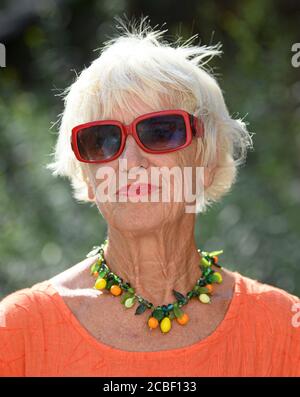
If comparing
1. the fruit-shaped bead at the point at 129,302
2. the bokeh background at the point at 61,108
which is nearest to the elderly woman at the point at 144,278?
the fruit-shaped bead at the point at 129,302

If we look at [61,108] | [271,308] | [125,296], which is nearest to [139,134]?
[125,296]

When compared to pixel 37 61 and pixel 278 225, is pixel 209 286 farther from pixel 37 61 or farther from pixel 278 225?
pixel 37 61

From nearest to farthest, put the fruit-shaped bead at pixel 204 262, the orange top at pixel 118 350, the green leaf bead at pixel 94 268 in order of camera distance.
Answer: the orange top at pixel 118 350, the green leaf bead at pixel 94 268, the fruit-shaped bead at pixel 204 262

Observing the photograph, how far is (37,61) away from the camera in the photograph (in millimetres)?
5445

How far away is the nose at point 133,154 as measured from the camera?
2.50 meters

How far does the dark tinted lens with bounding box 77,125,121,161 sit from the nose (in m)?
0.03

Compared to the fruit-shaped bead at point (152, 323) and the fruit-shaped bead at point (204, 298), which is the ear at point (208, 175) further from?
the fruit-shaped bead at point (152, 323)

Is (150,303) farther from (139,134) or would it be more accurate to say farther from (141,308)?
(139,134)

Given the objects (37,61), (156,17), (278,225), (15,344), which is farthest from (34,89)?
(15,344)

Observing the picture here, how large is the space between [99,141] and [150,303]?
0.60 metres

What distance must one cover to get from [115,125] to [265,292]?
2.72 ft

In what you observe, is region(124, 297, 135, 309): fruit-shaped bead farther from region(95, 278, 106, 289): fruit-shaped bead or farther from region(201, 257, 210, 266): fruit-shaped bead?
region(201, 257, 210, 266): fruit-shaped bead

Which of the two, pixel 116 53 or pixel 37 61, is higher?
pixel 37 61
